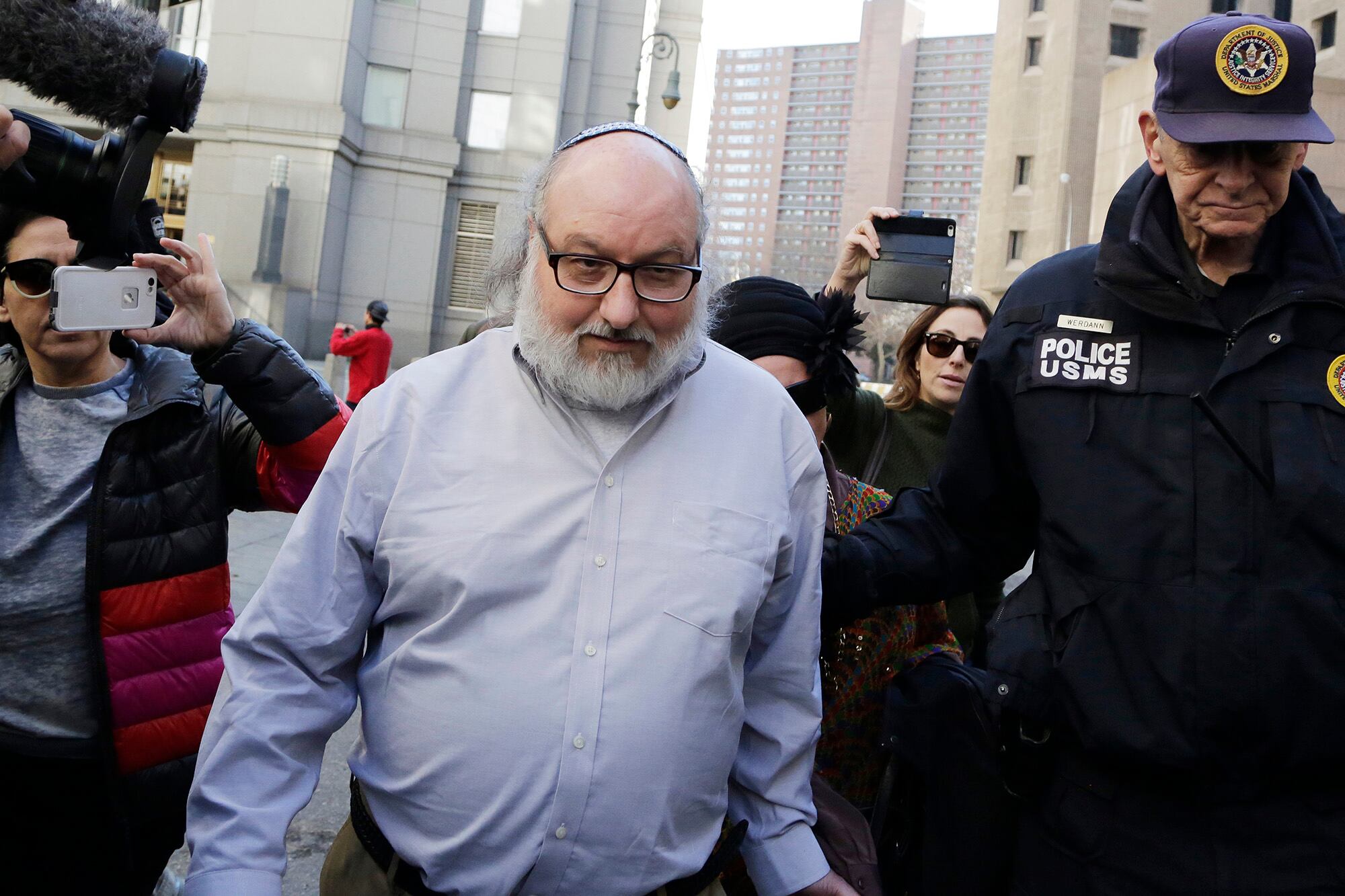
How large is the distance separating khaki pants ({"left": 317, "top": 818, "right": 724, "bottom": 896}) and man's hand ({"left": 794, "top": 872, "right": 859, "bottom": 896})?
18cm

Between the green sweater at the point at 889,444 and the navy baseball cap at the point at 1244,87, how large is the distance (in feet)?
5.66

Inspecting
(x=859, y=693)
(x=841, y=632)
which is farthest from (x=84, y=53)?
(x=859, y=693)

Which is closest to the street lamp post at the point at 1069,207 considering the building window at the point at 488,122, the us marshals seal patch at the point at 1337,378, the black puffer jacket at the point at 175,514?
the building window at the point at 488,122

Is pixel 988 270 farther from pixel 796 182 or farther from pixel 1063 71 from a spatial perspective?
pixel 796 182

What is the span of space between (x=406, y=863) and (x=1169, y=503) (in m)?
1.54

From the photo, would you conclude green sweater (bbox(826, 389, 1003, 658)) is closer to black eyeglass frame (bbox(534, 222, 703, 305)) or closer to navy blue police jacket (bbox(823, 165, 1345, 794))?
navy blue police jacket (bbox(823, 165, 1345, 794))

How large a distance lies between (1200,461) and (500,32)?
28.6 metres

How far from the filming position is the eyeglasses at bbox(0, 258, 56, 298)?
254 cm

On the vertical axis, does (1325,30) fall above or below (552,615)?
above

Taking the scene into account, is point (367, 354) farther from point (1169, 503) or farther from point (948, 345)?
point (1169, 503)

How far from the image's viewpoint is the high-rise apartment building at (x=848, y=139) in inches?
5866

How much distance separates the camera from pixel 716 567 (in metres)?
1.95

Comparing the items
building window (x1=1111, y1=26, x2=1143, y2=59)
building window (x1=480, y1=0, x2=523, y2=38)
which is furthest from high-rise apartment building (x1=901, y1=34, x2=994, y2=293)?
building window (x1=480, y1=0, x2=523, y2=38)

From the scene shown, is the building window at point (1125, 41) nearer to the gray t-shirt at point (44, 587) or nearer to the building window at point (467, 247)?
the building window at point (467, 247)
